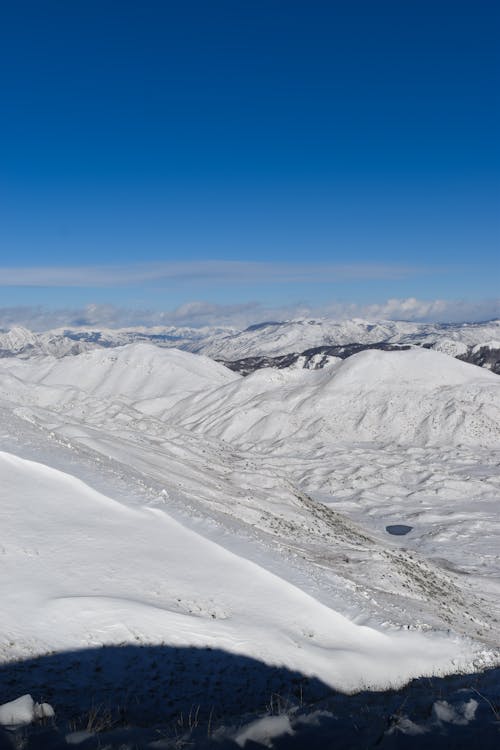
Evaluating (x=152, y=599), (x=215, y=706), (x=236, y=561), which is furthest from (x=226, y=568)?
(x=215, y=706)

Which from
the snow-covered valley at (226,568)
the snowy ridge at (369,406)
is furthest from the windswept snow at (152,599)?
the snowy ridge at (369,406)

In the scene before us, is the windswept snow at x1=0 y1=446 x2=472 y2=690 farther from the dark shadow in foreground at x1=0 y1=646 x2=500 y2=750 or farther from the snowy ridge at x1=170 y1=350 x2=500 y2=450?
the snowy ridge at x1=170 y1=350 x2=500 y2=450

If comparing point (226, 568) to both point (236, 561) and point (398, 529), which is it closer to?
point (236, 561)

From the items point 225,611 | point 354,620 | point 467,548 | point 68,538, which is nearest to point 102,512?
point 68,538

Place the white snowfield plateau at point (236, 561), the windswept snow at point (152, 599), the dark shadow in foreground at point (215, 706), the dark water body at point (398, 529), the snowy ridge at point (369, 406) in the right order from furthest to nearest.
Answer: the snowy ridge at point (369, 406)
the dark water body at point (398, 529)
the white snowfield plateau at point (236, 561)
the windswept snow at point (152, 599)
the dark shadow in foreground at point (215, 706)

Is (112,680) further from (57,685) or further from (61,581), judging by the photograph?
(61,581)

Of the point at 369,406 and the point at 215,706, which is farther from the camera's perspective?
the point at 369,406

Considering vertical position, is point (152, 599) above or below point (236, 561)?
above

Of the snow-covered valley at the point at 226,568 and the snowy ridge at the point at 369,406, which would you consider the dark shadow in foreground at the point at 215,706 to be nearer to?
the snow-covered valley at the point at 226,568
